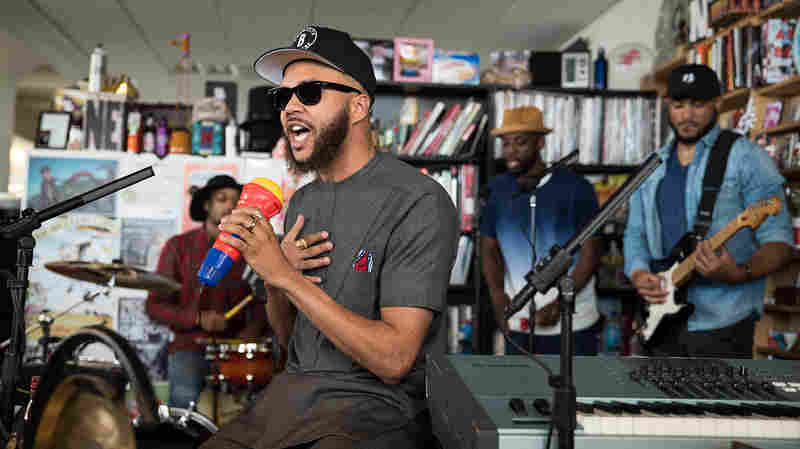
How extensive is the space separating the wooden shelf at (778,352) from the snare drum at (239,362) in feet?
7.93

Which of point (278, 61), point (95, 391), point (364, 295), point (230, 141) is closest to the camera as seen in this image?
point (95, 391)

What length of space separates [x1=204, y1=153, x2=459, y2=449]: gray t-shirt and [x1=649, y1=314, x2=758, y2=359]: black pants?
4.35ft

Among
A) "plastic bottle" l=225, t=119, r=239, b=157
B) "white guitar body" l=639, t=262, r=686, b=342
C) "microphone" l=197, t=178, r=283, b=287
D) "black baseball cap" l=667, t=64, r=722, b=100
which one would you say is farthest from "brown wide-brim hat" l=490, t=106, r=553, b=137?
"microphone" l=197, t=178, r=283, b=287

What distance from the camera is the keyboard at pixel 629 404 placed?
3.00ft

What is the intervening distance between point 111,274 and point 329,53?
2.02 m

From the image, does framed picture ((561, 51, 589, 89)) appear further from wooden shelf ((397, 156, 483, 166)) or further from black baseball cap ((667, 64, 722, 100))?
black baseball cap ((667, 64, 722, 100))

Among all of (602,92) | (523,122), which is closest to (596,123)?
(602,92)

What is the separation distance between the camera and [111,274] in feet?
10.2

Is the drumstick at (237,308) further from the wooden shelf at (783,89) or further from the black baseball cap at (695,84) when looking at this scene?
the wooden shelf at (783,89)

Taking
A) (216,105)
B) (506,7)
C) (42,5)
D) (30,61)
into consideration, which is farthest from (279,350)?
(30,61)

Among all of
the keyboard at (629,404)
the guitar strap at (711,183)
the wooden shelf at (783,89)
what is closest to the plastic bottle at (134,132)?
the guitar strap at (711,183)

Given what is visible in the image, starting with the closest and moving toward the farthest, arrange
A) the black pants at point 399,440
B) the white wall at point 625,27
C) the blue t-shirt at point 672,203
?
the black pants at point 399,440 → the blue t-shirt at point 672,203 → the white wall at point 625,27

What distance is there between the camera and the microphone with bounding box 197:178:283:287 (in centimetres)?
132

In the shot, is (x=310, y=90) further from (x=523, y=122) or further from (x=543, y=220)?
(x=523, y=122)
